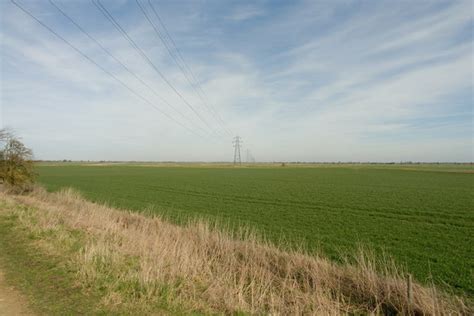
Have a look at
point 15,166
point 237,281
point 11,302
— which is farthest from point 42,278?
point 15,166

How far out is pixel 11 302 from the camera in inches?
186

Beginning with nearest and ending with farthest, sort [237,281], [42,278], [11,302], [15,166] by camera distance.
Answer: [11,302], [42,278], [237,281], [15,166]

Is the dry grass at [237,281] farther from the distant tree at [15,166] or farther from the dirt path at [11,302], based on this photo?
the distant tree at [15,166]

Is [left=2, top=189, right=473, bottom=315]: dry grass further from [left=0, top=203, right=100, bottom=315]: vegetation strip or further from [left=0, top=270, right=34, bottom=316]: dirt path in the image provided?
[left=0, top=270, right=34, bottom=316]: dirt path

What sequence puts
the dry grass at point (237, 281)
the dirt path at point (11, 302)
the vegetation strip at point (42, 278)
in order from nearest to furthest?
the dirt path at point (11, 302) < the vegetation strip at point (42, 278) < the dry grass at point (237, 281)

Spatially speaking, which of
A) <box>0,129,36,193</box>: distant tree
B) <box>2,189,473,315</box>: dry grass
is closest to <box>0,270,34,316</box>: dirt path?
<box>2,189,473,315</box>: dry grass

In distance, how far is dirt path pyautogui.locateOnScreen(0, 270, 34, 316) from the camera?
443cm

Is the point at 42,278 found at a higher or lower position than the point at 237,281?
higher

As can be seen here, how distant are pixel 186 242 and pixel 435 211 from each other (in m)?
22.5

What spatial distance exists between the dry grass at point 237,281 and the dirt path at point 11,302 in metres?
1.10

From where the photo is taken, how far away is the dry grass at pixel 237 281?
538cm

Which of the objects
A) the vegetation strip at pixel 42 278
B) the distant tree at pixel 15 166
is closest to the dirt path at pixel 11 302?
the vegetation strip at pixel 42 278

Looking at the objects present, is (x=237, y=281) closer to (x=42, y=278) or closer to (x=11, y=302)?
(x=42, y=278)

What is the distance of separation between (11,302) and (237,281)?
510cm
